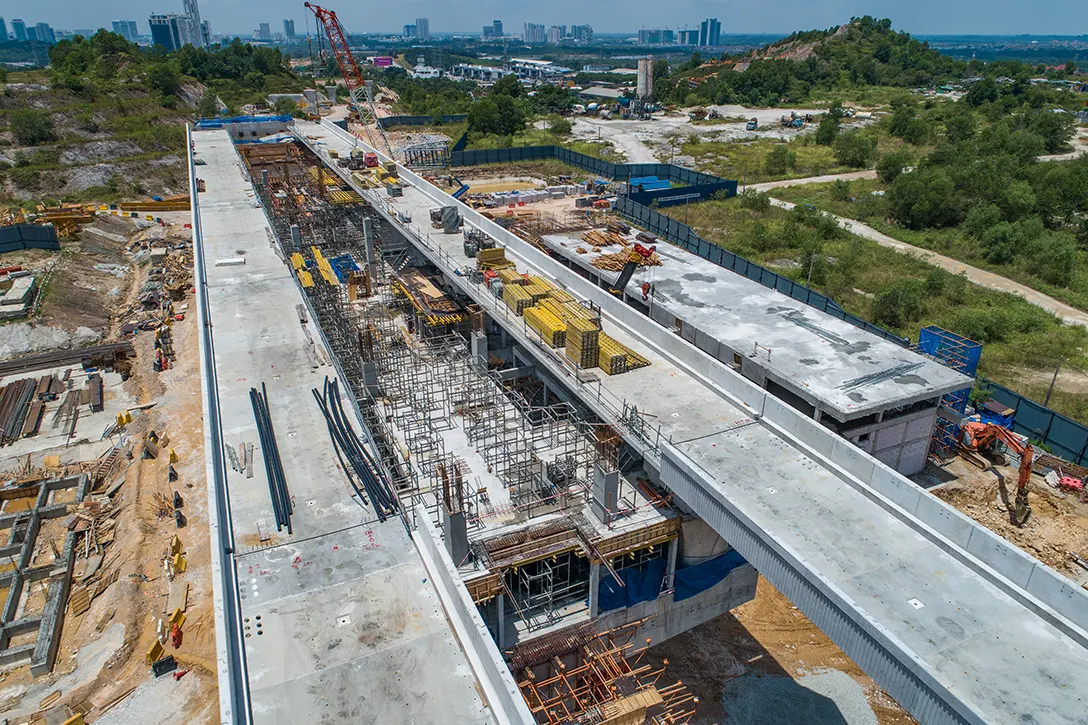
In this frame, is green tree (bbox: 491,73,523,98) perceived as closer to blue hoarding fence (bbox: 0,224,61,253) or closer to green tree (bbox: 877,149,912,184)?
green tree (bbox: 877,149,912,184)

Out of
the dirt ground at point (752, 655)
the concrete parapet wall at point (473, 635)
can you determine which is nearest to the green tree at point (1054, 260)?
the dirt ground at point (752, 655)

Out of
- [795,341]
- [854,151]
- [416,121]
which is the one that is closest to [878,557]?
[795,341]

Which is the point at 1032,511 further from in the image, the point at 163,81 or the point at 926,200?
the point at 163,81

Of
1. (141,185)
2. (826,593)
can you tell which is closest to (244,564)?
(826,593)

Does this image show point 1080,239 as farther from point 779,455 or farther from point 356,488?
point 356,488

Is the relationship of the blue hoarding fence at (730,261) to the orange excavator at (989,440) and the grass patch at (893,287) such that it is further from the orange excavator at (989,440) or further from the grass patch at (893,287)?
the orange excavator at (989,440)
